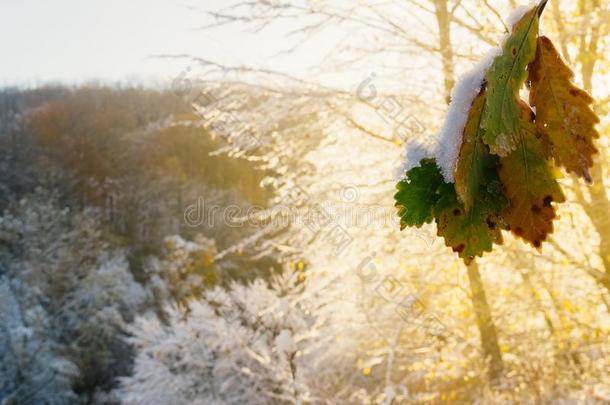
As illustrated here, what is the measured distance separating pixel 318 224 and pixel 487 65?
328 cm

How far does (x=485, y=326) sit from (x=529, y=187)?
4.65 m

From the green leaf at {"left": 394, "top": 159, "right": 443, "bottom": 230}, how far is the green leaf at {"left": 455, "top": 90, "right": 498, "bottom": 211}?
1.6 inches

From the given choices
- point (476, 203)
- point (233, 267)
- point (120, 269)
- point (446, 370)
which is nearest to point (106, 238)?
point (120, 269)

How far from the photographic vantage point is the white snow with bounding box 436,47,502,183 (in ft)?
1.15

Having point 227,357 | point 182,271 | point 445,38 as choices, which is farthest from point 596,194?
point 182,271

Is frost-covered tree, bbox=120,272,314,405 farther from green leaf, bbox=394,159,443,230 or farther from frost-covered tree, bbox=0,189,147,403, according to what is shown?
green leaf, bbox=394,159,443,230

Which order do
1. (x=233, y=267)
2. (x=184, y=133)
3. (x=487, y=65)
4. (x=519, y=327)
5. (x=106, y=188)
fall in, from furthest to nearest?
(x=184, y=133) < (x=106, y=188) < (x=233, y=267) < (x=519, y=327) < (x=487, y=65)

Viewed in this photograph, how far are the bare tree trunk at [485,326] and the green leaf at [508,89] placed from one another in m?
4.09

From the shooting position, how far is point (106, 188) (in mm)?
33844

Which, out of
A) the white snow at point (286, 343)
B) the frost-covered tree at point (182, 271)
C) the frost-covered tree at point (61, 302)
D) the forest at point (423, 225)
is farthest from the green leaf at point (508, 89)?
the frost-covered tree at point (182, 271)

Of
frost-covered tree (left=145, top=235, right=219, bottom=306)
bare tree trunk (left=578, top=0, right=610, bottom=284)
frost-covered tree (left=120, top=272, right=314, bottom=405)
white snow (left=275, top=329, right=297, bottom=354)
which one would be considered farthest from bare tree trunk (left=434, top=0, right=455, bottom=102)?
frost-covered tree (left=145, top=235, right=219, bottom=306)

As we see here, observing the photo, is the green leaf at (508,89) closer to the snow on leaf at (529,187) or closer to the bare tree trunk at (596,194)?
the snow on leaf at (529,187)

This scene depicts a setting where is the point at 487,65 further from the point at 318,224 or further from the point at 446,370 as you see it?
the point at 446,370

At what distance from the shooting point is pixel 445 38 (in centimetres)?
354
